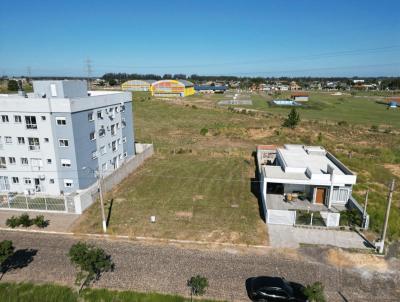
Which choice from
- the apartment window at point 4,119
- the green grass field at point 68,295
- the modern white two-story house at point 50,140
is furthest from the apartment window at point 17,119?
the green grass field at point 68,295

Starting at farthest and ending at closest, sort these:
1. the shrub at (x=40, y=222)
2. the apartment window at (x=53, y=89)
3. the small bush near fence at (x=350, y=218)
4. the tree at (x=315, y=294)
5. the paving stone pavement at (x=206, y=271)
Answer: the apartment window at (x=53, y=89) < the small bush near fence at (x=350, y=218) < the shrub at (x=40, y=222) < the paving stone pavement at (x=206, y=271) < the tree at (x=315, y=294)

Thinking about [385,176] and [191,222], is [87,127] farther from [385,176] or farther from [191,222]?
[385,176]

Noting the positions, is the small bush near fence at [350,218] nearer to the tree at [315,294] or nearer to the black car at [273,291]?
the black car at [273,291]

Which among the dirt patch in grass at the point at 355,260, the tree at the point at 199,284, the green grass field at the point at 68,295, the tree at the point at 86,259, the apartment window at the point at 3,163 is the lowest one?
the dirt patch in grass at the point at 355,260

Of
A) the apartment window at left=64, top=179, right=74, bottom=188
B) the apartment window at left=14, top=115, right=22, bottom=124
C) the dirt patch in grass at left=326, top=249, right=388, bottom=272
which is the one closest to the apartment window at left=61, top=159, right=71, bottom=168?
the apartment window at left=64, top=179, right=74, bottom=188

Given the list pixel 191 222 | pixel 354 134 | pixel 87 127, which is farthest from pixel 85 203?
pixel 354 134

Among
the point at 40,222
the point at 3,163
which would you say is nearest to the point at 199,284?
the point at 40,222

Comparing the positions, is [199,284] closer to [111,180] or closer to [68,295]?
[68,295]

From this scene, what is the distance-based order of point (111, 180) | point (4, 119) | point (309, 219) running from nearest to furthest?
point (309, 219) < point (4, 119) < point (111, 180)
